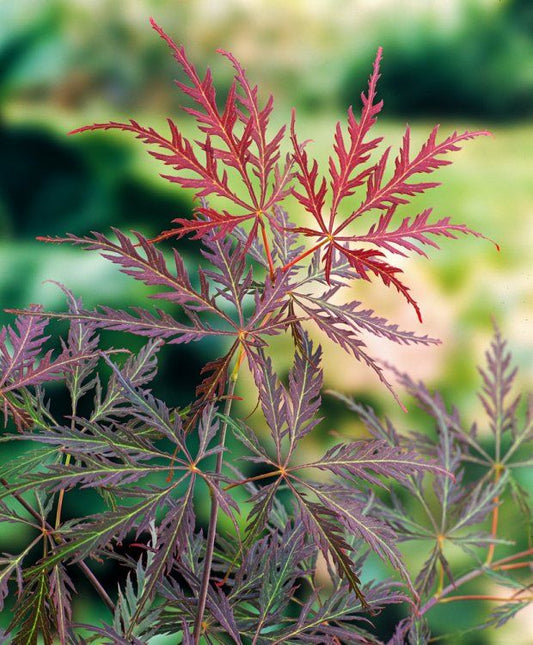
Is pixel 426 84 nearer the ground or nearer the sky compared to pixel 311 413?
nearer the sky

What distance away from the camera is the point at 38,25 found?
881mm

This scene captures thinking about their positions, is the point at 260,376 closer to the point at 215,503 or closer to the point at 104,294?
the point at 215,503

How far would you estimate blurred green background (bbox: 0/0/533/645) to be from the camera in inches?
34.6

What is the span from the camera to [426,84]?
901mm

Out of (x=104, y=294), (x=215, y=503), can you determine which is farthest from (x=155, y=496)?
(x=104, y=294)

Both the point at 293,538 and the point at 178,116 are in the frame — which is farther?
the point at 178,116

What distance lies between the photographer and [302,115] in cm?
90

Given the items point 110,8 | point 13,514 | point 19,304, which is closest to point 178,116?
point 110,8

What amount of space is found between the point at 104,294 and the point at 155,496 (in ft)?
1.82

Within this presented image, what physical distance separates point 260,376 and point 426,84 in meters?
0.64

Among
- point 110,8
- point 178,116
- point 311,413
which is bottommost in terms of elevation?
point 311,413

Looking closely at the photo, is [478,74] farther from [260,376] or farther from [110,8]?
[260,376]

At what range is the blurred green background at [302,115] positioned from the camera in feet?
2.88

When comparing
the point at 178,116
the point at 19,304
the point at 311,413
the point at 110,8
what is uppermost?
the point at 110,8
